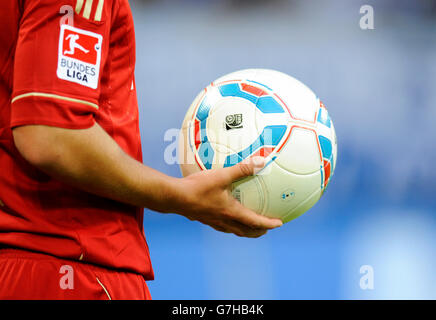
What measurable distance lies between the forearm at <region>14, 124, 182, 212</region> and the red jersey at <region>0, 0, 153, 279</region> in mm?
24

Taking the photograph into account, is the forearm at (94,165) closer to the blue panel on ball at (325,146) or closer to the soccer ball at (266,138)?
the soccer ball at (266,138)

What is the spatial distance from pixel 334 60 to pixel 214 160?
2971 millimetres

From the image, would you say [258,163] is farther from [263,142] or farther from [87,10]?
[87,10]

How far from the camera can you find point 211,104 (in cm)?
149

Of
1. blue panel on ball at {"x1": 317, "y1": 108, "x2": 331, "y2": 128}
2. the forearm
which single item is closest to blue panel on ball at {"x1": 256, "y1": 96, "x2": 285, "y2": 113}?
blue panel on ball at {"x1": 317, "y1": 108, "x2": 331, "y2": 128}

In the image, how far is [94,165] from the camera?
1.03 metres

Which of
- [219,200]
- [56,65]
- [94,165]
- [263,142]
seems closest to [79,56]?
[56,65]

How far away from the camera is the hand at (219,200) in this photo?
118cm

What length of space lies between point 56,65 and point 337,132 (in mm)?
3153

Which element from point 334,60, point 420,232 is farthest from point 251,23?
point 420,232

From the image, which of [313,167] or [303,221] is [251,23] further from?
[313,167]

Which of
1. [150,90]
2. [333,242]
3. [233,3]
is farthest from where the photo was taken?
[233,3]

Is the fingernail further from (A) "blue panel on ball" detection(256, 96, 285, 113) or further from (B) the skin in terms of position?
(A) "blue panel on ball" detection(256, 96, 285, 113)

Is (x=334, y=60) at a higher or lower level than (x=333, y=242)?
higher
